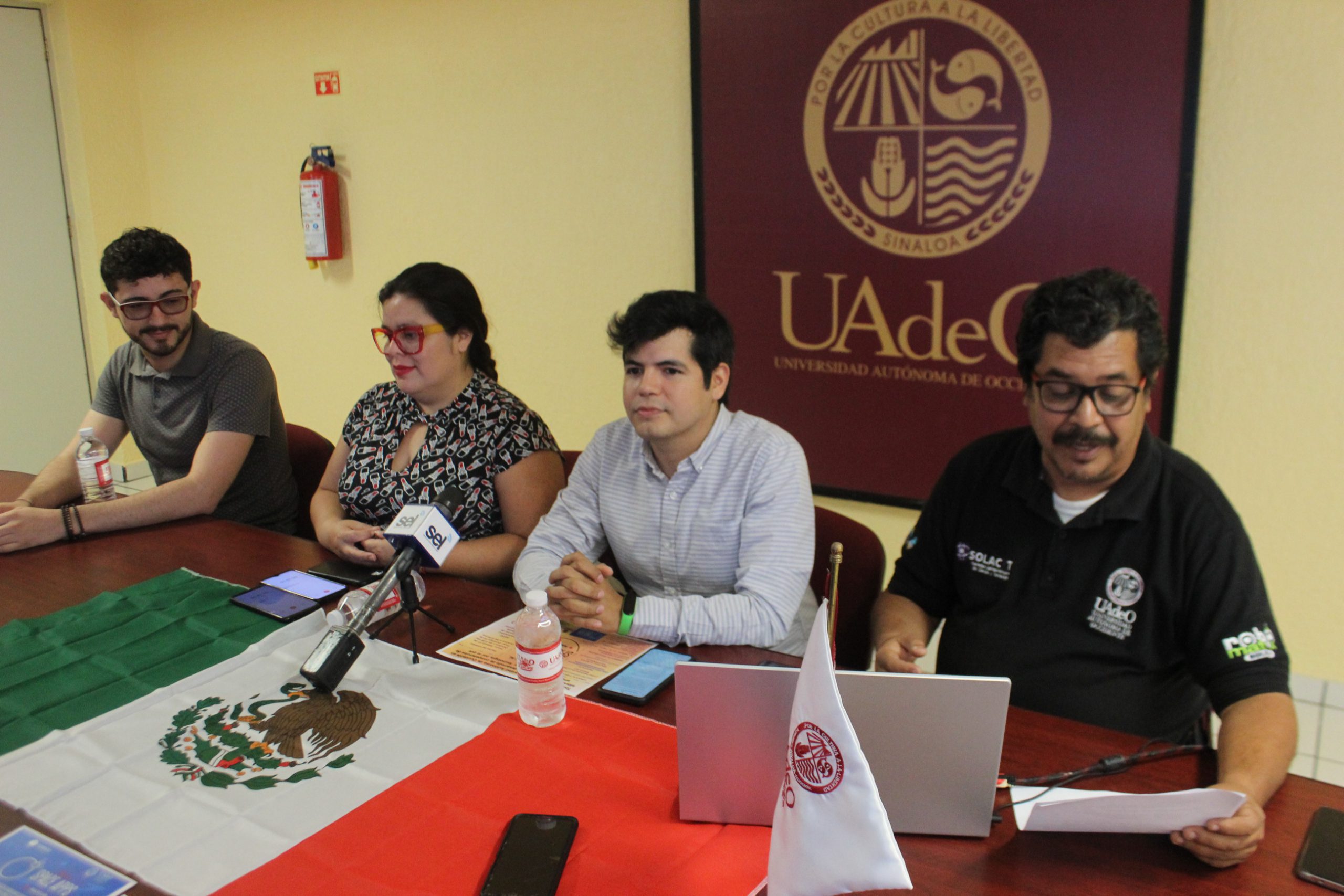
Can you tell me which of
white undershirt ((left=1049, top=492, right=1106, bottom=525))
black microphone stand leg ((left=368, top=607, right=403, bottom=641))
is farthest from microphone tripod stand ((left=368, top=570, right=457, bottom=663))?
white undershirt ((left=1049, top=492, right=1106, bottom=525))

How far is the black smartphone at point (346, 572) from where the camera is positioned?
2.04 meters

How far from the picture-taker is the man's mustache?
156 cm

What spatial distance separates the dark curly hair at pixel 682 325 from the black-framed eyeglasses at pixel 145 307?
1361 mm

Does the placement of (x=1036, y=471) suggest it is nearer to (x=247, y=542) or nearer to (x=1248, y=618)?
(x=1248, y=618)

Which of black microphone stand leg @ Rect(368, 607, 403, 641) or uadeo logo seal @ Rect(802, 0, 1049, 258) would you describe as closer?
black microphone stand leg @ Rect(368, 607, 403, 641)

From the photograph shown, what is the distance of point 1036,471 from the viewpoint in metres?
1.71

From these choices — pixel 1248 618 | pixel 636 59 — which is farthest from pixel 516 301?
pixel 1248 618

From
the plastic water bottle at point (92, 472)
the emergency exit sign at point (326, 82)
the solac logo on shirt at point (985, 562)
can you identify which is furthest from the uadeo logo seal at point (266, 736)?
the emergency exit sign at point (326, 82)

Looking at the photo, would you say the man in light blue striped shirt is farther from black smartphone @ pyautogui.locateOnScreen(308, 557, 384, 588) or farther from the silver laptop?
the silver laptop

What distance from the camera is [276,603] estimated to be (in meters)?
1.92

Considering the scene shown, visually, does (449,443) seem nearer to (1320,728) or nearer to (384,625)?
(384,625)

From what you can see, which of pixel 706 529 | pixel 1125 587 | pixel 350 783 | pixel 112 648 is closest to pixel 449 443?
pixel 706 529

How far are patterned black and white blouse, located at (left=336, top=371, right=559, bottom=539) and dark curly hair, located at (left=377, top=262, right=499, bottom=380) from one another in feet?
0.31

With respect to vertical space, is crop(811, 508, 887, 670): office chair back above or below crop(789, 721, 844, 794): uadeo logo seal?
→ below
